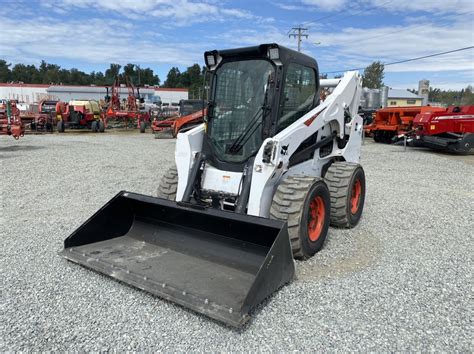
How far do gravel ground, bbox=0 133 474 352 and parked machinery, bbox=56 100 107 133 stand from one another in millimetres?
17874

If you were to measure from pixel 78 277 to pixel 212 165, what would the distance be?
189cm

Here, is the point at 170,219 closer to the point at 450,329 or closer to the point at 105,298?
the point at 105,298

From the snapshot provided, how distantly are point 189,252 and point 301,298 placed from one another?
1.30 m

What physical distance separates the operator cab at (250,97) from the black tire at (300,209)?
0.60 metres

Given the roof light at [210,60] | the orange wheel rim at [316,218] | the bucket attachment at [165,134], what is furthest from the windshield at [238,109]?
the bucket attachment at [165,134]

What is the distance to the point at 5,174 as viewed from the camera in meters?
9.69

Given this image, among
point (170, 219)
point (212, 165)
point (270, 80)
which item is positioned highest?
point (270, 80)

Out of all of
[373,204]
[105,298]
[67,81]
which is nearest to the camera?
[105,298]

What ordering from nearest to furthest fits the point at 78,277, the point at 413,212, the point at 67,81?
the point at 78,277
the point at 413,212
the point at 67,81

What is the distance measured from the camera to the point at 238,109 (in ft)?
15.8

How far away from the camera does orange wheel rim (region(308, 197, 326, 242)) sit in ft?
14.7

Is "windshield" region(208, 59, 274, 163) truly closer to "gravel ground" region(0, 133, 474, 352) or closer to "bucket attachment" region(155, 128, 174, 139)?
"gravel ground" region(0, 133, 474, 352)

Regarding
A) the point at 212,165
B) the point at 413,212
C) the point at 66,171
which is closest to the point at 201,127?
the point at 212,165

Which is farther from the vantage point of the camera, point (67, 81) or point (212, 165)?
point (67, 81)
